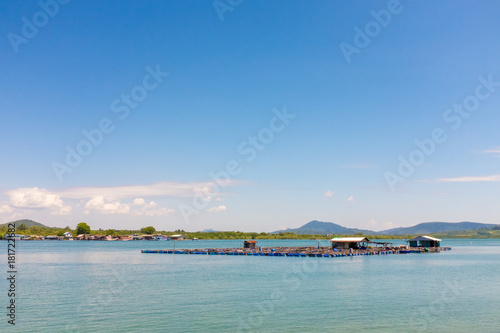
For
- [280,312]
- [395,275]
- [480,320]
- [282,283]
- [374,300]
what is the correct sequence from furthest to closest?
[395,275], [282,283], [374,300], [280,312], [480,320]

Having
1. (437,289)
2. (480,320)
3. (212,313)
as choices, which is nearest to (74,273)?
(212,313)

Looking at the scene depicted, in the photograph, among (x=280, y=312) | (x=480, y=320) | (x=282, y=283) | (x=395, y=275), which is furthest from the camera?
(x=395, y=275)

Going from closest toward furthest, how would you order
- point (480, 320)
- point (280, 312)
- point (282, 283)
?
point (480, 320) → point (280, 312) → point (282, 283)

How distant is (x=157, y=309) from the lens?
1320 inches

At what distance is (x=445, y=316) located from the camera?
31734mm

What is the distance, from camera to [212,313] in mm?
32000

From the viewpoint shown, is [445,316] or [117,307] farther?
[117,307]

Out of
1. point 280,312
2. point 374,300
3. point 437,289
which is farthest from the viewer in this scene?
point 437,289

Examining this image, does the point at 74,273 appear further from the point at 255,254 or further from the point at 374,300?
the point at 255,254

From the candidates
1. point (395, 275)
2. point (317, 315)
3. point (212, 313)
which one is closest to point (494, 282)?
point (395, 275)

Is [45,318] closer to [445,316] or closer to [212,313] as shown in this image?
[212,313]

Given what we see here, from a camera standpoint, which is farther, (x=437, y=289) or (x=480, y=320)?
(x=437, y=289)

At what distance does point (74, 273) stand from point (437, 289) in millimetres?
49464

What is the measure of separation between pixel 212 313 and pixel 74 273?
37.9m
